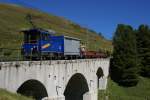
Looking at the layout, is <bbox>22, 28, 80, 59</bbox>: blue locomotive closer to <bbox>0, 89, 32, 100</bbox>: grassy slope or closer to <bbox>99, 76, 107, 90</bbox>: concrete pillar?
<bbox>0, 89, 32, 100</bbox>: grassy slope

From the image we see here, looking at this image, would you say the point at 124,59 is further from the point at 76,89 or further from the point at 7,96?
the point at 7,96

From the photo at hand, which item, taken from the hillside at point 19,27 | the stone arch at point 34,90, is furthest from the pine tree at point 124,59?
the stone arch at point 34,90

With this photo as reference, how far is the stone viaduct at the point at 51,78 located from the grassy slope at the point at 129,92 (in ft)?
24.2

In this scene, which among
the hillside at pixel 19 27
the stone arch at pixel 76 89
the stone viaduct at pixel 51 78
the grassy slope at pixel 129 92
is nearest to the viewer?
the stone viaduct at pixel 51 78

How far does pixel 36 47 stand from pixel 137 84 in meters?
35.4

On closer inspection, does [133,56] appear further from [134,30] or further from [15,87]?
[15,87]

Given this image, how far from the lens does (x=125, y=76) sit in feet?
208

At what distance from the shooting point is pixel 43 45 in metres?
35.9

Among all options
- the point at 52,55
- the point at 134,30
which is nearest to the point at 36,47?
the point at 52,55

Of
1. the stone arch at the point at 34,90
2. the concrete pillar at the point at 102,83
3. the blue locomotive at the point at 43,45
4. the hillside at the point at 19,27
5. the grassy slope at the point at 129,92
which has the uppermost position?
the hillside at the point at 19,27

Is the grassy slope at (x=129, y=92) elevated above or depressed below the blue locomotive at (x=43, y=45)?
below

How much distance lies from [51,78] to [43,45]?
5.88m

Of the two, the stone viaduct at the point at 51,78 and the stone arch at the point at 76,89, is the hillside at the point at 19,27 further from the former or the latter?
the stone viaduct at the point at 51,78

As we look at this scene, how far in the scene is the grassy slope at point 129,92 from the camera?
183 ft
